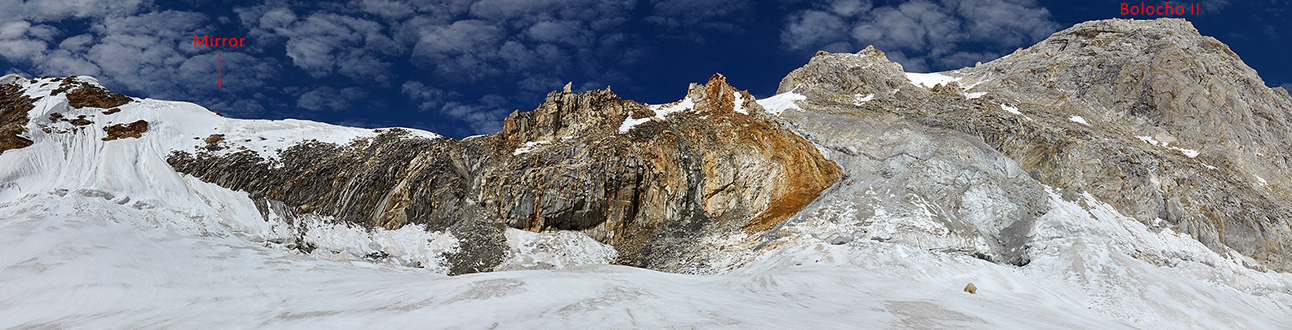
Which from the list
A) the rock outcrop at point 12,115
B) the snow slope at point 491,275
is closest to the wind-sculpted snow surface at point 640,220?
the snow slope at point 491,275

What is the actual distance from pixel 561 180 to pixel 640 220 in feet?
17.5

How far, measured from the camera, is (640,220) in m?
34.8

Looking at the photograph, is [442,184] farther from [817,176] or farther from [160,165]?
[817,176]

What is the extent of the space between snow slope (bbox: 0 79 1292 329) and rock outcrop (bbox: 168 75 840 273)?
5.07ft

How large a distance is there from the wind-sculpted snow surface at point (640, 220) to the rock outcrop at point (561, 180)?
0.17m

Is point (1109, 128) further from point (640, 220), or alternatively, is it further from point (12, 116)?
→ point (12, 116)

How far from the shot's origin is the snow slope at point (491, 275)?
1541cm

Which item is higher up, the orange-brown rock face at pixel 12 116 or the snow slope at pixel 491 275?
the orange-brown rock face at pixel 12 116

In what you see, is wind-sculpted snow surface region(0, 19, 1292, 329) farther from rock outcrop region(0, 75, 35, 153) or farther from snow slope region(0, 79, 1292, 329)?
rock outcrop region(0, 75, 35, 153)

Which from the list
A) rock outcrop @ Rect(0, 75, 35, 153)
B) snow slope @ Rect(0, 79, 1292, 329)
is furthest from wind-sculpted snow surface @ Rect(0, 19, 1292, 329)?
rock outcrop @ Rect(0, 75, 35, 153)

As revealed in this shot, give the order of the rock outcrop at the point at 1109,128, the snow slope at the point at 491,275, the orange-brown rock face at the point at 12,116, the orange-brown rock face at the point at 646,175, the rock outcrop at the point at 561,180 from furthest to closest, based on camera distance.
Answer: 1. the orange-brown rock face at the point at 646,175
2. the rock outcrop at the point at 561,180
3. the rock outcrop at the point at 1109,128
4. the orange-brown rock face at the point at 12,116
5. the snow slope at the point at 491,275

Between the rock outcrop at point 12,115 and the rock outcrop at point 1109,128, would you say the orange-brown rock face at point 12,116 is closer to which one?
the rock outcrop at point 12,115

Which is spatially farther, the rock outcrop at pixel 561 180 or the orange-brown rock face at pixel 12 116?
the rock outcrop at pixel 561 180

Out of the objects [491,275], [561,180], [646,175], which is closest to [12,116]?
[561,180]
